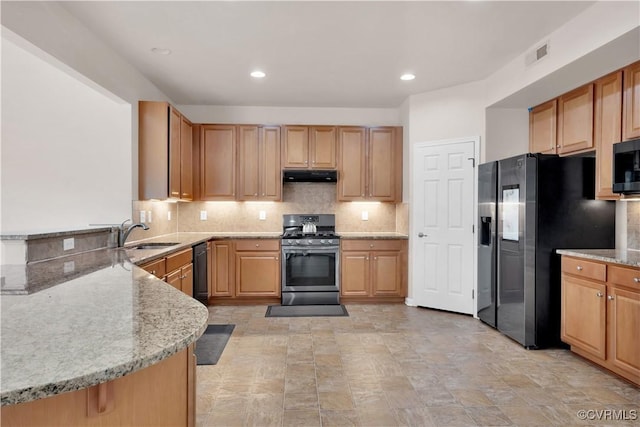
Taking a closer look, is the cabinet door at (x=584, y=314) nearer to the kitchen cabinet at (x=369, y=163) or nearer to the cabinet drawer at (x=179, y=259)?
the kitchen cabinet at (x=369, y=163)

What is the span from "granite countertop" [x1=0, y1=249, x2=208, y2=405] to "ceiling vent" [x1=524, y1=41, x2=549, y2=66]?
3.31 meters

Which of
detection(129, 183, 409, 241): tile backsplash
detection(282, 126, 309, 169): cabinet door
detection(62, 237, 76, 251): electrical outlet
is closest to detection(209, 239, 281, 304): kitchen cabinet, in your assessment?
detection(129, 183, 409, 241): tile backsplash

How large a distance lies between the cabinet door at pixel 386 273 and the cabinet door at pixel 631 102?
103 inches

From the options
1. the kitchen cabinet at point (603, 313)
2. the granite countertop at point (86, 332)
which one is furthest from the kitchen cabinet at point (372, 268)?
the granite countertop at point (86, 332)

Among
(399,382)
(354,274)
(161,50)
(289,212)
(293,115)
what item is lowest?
(399,382)

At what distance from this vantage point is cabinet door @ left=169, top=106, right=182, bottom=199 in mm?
3805

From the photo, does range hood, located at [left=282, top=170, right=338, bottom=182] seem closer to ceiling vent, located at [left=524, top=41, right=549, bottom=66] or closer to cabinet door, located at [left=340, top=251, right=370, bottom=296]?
cabinet door, located at [left=340, top=251, right=370, bottom=296]

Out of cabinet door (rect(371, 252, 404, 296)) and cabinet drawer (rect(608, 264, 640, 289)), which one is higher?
cabinet drawer (rect(608, 264, 640, 289))

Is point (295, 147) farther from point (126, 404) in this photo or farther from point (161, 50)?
point (126, 404)

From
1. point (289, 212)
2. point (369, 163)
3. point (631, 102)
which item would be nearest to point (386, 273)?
point (369, 163)

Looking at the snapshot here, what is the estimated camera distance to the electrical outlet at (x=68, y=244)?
2.56 meters

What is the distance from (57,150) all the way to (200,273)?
181 centimetres

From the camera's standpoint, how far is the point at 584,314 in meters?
2.84

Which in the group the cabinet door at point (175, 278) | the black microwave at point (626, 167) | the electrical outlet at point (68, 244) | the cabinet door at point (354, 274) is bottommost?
the cabinet door at point (354, 274)
